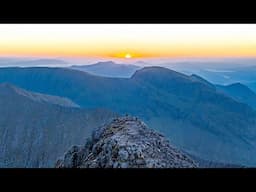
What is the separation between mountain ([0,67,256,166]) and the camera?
56.6 metres

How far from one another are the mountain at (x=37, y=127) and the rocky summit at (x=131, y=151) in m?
25.4

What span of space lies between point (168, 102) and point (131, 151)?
64760 mm

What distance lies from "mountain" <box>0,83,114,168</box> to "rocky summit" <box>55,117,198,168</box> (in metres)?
25.4

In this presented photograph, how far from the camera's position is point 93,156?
14.8 ft

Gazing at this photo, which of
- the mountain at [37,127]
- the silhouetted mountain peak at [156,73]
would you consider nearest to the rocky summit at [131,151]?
the mountain at [37,127]

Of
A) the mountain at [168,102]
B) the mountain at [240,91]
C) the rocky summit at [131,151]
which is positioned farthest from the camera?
the mountain at [240,91]

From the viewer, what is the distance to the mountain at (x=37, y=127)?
32.3m

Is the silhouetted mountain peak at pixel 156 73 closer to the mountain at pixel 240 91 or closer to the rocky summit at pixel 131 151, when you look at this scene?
the mountain at pixel 240 91

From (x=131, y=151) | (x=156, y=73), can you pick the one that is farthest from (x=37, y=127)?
(x=156, y=73)
